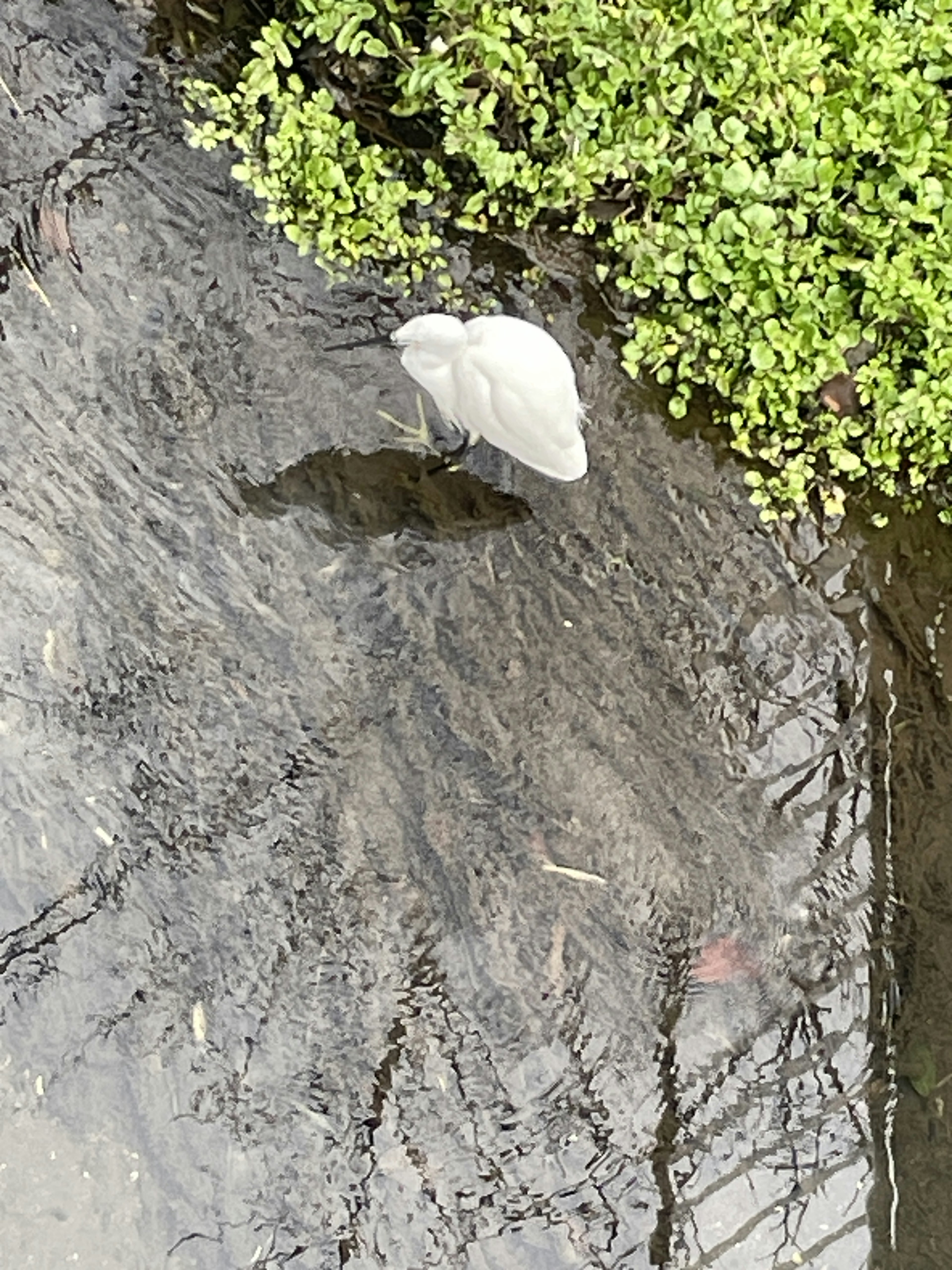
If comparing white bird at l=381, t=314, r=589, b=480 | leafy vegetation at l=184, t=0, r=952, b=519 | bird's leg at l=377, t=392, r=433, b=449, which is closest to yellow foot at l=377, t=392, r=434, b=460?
bird's leg at l=377, t=392, r=433, b=449

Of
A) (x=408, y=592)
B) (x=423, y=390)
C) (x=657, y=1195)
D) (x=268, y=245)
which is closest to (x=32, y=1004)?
(x=408, y=592)

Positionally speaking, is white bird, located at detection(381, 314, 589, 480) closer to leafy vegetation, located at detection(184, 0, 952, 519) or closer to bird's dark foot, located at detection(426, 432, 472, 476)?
bird's dark foot, located at detection(426, 432, 472, 476)

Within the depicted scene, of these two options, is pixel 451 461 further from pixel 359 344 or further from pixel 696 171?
pixel 696 171

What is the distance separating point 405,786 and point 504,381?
108 centimetres

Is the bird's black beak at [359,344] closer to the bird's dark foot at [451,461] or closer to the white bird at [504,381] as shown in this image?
the white bird at [504,381]

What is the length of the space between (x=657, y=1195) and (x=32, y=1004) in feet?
5.42

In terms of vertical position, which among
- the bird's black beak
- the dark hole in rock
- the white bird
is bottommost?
the dark hole in rock

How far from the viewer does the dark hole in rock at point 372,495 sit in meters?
2.75

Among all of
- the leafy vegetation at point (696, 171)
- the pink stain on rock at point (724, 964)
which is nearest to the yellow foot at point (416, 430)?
Answer: the leafy vegetation at point (696, 171)

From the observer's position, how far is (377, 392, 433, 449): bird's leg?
9.01ft

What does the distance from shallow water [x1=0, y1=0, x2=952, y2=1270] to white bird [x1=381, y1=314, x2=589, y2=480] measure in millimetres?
264

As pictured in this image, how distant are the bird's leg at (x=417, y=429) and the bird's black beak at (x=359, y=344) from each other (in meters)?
0.17

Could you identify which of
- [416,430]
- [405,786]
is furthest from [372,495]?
[405,786]

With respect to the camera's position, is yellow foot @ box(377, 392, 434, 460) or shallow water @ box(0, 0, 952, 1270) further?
yellow foot @ box(377, 392, 434, 460)
